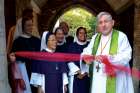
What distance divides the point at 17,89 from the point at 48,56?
587mm

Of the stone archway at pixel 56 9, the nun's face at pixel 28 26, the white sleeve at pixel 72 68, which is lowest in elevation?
the white sleeve at pixel 72 68

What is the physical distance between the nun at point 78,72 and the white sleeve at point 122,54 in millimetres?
686

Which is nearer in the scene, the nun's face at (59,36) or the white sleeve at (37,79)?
the white sleeve at (37,79)

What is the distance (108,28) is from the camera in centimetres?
605

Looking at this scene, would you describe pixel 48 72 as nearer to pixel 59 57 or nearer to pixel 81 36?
pixel 59 57

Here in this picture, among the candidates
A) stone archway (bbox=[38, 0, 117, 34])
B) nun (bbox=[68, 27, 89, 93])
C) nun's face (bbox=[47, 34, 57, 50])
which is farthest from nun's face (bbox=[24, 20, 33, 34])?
stone archway (bbox=[38, 0, 117, 34])

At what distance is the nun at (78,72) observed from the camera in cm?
672

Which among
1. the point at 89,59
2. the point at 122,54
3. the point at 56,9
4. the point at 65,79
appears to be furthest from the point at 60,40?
the point at 56,9

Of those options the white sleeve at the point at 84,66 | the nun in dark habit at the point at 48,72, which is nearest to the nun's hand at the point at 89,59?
the white sleeve at the point at 84,66

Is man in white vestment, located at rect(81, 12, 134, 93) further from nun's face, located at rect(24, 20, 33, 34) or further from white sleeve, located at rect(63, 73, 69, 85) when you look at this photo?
nun's face, located at rect(24, 20, 33, 34)

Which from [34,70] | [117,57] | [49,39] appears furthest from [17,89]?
[117,57]

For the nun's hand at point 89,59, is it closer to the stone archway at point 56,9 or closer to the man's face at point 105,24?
the man's face at point 105,24

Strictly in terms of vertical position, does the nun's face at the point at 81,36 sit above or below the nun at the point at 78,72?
above

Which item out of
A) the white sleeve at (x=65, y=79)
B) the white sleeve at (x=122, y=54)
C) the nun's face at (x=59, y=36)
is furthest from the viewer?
the nun's face at (x=59, y=36)
